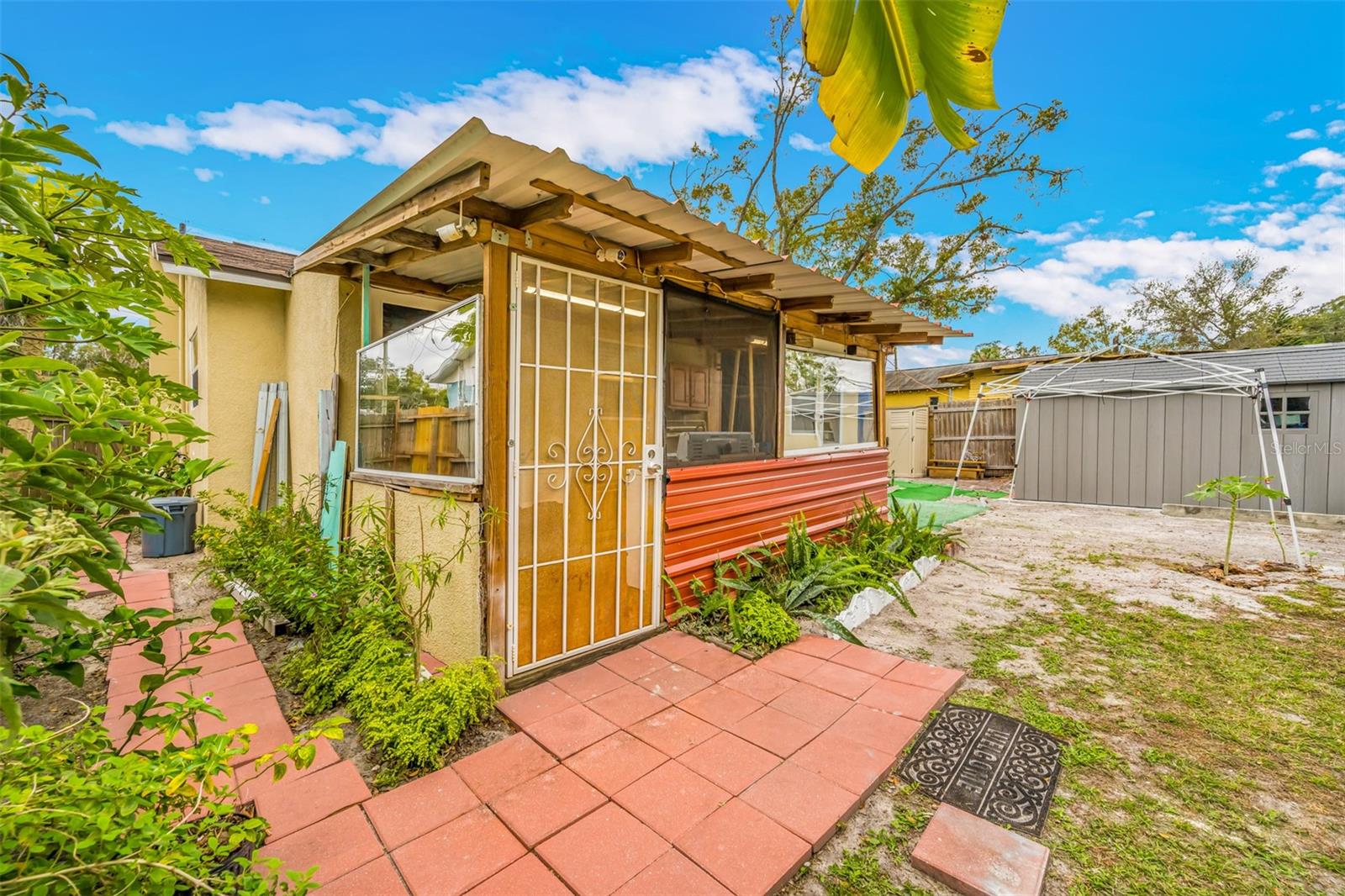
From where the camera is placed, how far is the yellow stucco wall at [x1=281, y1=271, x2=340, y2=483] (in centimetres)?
438

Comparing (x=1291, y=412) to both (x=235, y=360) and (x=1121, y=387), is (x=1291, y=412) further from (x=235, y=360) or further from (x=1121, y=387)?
(x=235, y=360)

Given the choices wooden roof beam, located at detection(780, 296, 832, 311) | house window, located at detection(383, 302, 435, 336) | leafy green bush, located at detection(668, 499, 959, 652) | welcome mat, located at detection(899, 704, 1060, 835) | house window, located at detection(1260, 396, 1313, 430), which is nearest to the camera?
welcome mat, located at detection(899, 704, 1060, 835)

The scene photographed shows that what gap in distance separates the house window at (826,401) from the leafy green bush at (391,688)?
132 inches

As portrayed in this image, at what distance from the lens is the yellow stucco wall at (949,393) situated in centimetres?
1775

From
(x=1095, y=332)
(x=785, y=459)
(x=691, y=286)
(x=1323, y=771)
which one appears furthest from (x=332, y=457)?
(x=1095, y=332)

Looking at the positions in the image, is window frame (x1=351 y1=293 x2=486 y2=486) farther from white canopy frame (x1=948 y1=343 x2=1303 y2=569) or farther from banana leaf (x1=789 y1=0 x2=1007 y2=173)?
white canopy frame (x1=948 y1=343 x2=1303 y2=569)

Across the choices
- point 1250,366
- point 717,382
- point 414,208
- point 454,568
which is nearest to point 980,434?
point 1250,366

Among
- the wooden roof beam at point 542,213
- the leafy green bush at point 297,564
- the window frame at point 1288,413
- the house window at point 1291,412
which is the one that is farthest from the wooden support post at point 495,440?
the house window at point 1291,412

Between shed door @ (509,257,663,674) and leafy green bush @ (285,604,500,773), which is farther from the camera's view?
shed door @ (509,257,663,674)

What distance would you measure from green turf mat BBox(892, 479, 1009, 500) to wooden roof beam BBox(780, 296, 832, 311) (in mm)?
6486

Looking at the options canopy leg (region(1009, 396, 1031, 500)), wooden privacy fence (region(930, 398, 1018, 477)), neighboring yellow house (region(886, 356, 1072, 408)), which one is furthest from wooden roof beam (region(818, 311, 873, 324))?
neighboring yellow house (region(886, 356, 1072, 408))

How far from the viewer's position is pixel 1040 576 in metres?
5.43

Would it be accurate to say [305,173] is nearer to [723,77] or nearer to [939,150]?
[723,77]

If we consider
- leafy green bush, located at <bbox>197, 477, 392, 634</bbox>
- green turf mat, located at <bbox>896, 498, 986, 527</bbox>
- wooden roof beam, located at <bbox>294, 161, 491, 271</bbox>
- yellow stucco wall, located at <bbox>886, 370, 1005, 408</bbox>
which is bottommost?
green turf mat, located at <bbox>896, 498, 986, 527</bbox>
